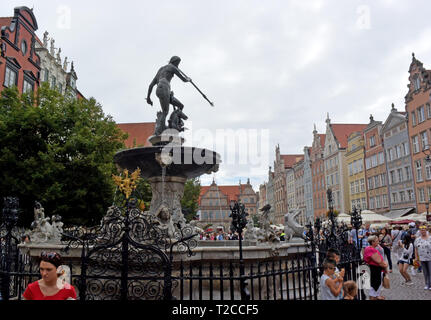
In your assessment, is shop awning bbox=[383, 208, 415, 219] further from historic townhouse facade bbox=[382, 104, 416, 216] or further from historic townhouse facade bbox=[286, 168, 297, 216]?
historic townhouse facade bbox=[286, 168, 297, 216]

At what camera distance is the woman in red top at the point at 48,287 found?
3113 millimetres

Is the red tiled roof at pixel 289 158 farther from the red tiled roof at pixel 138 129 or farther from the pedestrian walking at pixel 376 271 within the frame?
the pedestrian walking at pixel 376 271

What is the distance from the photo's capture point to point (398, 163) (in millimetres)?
35938

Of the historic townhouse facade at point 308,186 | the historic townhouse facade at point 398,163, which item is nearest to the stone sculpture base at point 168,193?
the historic townhouse facade at point 398,163

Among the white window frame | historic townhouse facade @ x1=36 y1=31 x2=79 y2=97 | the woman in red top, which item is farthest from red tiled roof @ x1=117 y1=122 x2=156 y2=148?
the woman in red top

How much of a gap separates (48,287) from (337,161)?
51.4m

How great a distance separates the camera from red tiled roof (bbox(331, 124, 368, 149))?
51.4 metres

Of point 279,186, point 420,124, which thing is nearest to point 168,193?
point 420,124

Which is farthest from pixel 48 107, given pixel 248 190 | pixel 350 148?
pixel 248 190

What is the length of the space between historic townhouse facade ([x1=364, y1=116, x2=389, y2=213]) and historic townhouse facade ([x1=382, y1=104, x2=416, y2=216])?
1.07m

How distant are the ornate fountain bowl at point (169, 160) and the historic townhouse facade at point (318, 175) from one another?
164ft

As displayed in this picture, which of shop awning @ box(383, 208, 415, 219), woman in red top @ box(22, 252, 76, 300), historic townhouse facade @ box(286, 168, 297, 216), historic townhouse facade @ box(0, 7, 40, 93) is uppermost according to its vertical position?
historic townhouse facade @ box(0, 7, 40, 93)

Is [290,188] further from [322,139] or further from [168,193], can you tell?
[168,193]

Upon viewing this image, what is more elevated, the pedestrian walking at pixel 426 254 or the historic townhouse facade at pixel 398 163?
the historic townhouse facade at pixel 398 163
